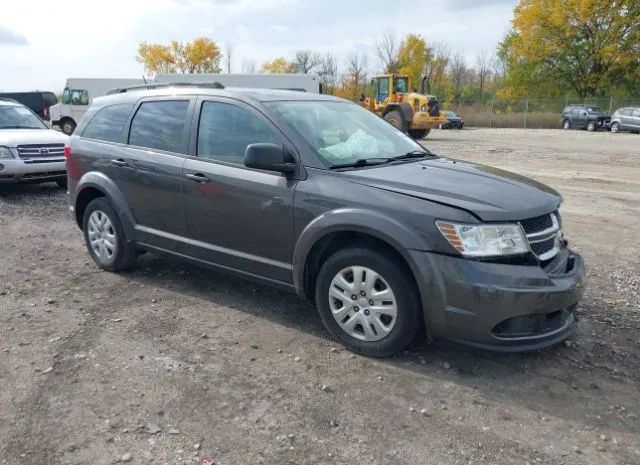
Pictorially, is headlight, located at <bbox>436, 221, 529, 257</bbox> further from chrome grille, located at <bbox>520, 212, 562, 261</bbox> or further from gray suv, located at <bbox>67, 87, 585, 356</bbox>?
chrome grille, located at <bbox>520, 212, 562, 261</bbox>

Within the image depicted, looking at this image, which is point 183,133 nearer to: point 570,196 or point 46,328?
point 46,328

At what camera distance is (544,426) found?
3115mm

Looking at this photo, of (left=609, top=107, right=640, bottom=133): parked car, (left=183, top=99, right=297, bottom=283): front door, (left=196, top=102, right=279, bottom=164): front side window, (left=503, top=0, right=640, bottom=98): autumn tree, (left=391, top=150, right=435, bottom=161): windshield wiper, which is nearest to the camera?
(left=183, top=99, right=297, bottom=283): front door

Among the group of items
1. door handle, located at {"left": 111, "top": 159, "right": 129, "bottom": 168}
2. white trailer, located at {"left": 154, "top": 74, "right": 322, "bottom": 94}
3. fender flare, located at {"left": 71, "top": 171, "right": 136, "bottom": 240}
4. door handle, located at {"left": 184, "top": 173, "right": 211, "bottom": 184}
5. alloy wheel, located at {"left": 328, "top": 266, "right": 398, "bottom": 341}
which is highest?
white trailer, located at {"left": 154, "top": 74, "right": 322, "bottom": 94}

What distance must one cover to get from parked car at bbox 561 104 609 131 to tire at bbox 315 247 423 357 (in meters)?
36.8

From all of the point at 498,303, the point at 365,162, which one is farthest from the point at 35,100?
the point at 498,303

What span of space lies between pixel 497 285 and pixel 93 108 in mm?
4539

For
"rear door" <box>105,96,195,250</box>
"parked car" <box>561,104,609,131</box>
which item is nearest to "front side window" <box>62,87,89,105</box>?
"rear door" <box>105,96,195,250</box>

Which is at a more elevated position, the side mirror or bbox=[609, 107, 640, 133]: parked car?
bbox=[609, 107, 640, 133]: parked car

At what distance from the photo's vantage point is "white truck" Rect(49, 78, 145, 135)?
27.7 m

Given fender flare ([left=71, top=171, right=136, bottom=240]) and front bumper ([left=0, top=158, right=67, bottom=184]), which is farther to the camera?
front bumper ([left=0, top=158, right=67, bottom=184])

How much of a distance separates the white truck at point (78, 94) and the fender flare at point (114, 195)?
78.2 ft

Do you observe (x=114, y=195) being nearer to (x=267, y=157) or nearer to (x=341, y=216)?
(x=267, y=157)

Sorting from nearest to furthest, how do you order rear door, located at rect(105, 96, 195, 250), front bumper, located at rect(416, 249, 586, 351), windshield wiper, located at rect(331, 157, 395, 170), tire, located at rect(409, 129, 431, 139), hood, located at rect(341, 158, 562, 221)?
front bumper, located at rect(416, 249, 586, 351), hood, located at rect(341, 158, 562, 221), windshield wiper, located at rect(331, 157, 395, 170), rear door, located at rect(105, 96, 195, 250), tire, located at rect(409, 129, 431, 139)
